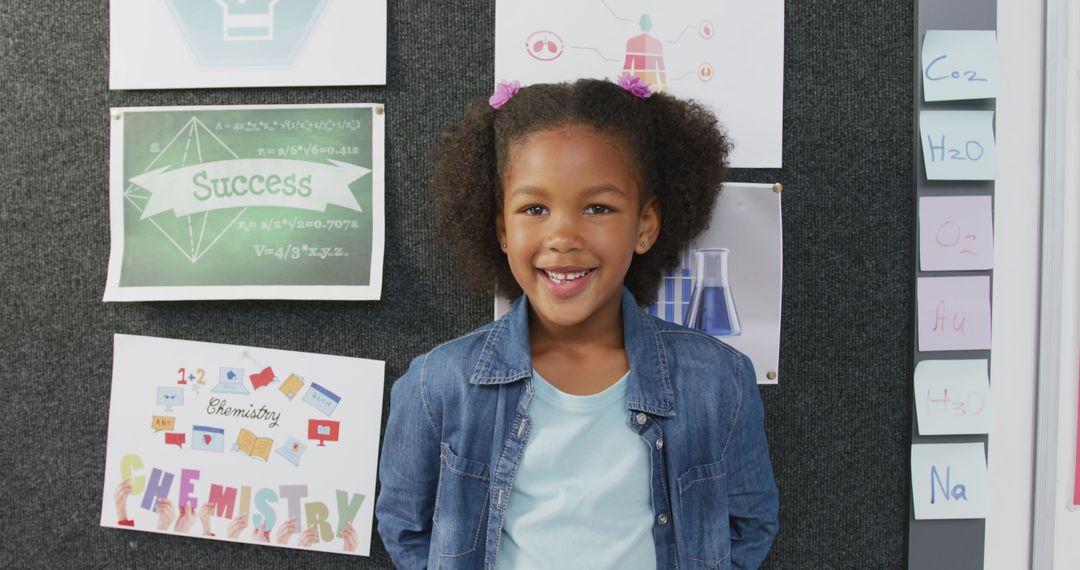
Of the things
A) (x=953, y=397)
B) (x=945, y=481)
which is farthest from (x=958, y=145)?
(x=945, y=481)

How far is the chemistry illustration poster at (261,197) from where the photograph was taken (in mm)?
783

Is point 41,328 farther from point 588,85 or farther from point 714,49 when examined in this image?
point 714,49

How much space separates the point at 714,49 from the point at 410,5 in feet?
1.27

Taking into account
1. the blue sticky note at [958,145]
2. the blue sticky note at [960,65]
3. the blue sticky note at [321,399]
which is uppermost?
the blue sticky note at [960,65]

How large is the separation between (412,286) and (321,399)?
19cm

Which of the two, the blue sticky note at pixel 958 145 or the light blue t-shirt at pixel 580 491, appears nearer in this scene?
the light blue t-shirt at pixel 580 491

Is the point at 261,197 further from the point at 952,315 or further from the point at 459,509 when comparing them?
the point at 952,315

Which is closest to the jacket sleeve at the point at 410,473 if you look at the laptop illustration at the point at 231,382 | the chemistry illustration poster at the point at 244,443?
the chemistry illustration poster at the point at 244,443

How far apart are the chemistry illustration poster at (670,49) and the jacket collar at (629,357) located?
0.28 metres

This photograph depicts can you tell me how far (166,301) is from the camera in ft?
2.63

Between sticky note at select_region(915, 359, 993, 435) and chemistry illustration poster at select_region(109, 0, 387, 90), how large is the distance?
80cm

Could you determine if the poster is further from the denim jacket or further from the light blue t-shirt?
the light blue t-shirt

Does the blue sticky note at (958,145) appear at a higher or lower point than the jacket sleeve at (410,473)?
higher

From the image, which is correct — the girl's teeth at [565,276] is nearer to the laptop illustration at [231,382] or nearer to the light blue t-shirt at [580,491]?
the light blue t-shirt at [580,491]
